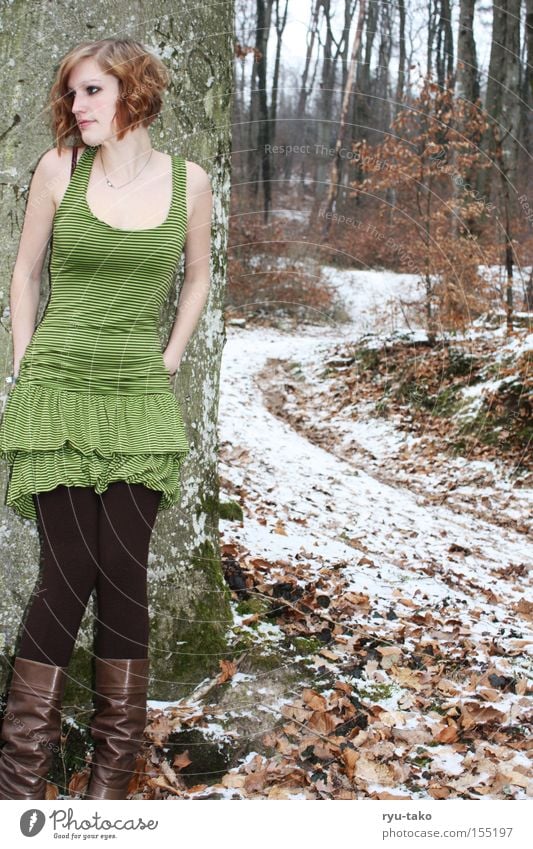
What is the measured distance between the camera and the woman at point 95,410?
2.31 metres

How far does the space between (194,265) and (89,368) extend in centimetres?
57

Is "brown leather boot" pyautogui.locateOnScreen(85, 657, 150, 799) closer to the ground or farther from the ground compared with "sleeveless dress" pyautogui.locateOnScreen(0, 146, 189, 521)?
closer to the ground

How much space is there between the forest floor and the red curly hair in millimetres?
2146

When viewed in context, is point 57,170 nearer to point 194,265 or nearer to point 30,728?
point 194,265

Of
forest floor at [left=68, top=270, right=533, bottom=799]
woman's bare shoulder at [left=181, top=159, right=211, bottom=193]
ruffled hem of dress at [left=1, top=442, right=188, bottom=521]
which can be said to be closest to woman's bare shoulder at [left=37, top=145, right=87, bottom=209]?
woman's bare shoulder at [left=181, top=159, right=211, bottom=193]

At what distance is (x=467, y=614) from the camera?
13.0 ft

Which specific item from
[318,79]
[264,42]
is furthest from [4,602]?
[318,79]

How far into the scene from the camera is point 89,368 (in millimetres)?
2332

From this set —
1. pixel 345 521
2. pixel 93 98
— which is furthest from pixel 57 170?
pixel 345 521

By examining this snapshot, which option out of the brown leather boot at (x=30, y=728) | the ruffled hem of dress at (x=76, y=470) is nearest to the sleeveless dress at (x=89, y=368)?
the ruffled hem of dress at (x=76, y=470)

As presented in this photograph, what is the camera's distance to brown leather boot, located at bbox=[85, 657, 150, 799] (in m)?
2.36

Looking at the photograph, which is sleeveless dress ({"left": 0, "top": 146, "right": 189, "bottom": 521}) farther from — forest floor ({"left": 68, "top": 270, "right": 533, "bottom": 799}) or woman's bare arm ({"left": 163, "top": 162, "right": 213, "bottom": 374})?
forest floor ({"left": 68, "top": 270, "right": 533, "bottom": 799})

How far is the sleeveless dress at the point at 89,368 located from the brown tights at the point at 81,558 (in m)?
0.06

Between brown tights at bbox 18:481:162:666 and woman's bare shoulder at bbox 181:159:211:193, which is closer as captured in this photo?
brown tights at bbox 18:481:162:666
